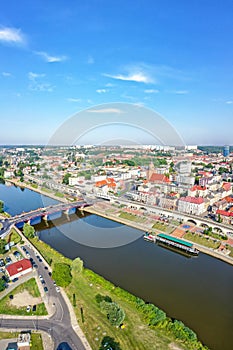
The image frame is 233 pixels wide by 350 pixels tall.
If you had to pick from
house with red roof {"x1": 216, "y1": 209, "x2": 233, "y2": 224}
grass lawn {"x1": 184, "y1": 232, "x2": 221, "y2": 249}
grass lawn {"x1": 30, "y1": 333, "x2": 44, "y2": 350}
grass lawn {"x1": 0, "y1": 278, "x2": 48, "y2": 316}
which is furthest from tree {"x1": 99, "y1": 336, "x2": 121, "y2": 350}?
house with red roof {"x1": 216, "y1": 209, "x2": 233, "y2": 224}

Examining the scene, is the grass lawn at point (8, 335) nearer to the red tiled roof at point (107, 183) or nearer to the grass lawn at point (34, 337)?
the grass lawn at point (34, 337)

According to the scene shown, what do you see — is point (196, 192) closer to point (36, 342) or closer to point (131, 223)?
point (131, 223)

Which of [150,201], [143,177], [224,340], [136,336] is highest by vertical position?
[143,177]

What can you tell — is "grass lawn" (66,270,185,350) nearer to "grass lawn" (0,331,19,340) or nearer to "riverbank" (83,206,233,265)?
"grass lawn" (0,331,19,340)

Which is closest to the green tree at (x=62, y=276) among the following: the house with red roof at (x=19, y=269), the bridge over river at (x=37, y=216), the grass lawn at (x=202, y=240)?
the house with red roof at (x=19, y=269)

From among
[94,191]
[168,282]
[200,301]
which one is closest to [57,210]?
[94,191]

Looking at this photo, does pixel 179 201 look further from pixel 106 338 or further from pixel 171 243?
pixel 106 338

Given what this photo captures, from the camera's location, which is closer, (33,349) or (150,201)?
(33,349)
